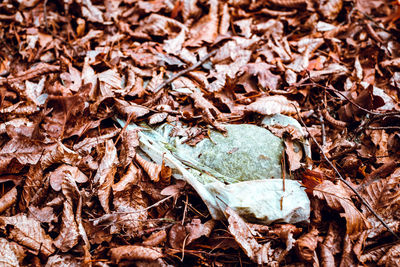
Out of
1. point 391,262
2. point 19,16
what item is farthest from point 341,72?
point 19,16

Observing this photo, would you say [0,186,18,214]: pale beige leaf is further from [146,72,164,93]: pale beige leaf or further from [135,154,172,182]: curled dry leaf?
[146,72,164,93]: pale beige leaf

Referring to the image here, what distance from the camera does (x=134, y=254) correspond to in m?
1.58

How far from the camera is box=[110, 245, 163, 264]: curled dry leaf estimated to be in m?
1.58

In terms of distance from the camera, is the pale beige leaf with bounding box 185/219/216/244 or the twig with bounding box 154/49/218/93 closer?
the pale beige leaf with bounding box 185/219/216/244

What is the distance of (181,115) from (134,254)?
1097 millimetres

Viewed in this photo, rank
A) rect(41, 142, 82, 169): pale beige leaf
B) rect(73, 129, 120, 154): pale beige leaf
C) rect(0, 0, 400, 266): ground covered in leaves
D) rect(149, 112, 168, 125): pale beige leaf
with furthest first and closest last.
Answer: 1. rect(149, 112, 168, 125): pale beige leaf
2. rect(73, 129, 120, 154): pale beige leaf
3. rect(41, 142, 82, 169): pale beige leaf
4. rect(0, 0, 400, 266): ground covered in leaves

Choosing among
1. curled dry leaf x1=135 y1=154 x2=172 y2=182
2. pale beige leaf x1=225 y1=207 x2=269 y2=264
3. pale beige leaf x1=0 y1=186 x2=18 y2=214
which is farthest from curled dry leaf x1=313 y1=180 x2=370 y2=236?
pale beige leaf x1=0 y1=186 x2=18 y2=214

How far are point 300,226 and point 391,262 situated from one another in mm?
509

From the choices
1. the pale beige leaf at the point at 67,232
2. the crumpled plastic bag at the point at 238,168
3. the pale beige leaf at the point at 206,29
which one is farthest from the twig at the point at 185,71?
the pale beige leaf at the point at 67,232

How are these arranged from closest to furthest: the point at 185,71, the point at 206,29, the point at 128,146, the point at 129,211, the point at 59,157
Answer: the point at 129,211, the point at 59,157, the point at 128,146, the point at 185,71, the point at 206,29

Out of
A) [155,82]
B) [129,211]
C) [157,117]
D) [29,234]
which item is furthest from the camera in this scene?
[155,82]

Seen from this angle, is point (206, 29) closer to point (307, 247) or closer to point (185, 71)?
point (185, 71)

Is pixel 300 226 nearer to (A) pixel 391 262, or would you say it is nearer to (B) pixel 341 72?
(A) pixel 391 262

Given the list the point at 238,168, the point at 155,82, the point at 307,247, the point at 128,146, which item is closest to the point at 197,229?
the point at 238,168
